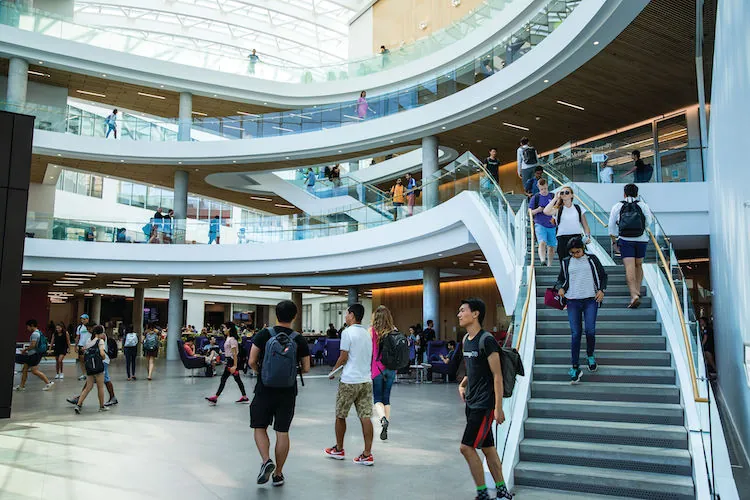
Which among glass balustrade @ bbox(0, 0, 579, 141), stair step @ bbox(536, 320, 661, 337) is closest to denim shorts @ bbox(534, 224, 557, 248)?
stair step @ bbox(536, 320, 661, 337)

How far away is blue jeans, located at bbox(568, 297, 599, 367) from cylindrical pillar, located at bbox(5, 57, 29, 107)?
2253 centimetres

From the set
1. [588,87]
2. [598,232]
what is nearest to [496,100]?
[588,87]

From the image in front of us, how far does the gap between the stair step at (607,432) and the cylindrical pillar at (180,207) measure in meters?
19.9

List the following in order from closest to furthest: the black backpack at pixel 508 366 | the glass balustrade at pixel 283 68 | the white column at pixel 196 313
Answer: the black backpack at pixel 508 366 → the glass balustrade at pixel 283 68 → the white column at pixel 196 313

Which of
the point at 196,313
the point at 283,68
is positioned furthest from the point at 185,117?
the point at 196,313

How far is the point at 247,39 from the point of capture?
38.4 metres

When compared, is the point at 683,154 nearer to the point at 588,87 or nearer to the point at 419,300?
the point at 588,87

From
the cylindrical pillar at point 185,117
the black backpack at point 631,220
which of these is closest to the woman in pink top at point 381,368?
the black backpack at point 631,220

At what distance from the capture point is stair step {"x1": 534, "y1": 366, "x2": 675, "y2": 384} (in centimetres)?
606

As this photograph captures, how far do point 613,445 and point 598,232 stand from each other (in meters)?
6.10

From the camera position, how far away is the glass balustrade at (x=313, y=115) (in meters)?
17.8

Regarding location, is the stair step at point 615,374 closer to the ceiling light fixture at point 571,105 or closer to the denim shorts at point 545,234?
the denim shorts at point 545,234

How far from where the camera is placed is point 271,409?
214 inches

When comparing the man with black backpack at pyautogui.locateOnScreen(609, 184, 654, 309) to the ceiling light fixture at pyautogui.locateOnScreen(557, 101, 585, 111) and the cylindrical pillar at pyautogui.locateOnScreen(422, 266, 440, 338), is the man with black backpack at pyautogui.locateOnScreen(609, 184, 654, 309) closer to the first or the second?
the ceiling light fixture at pyautogui.locateOnScreen(557, 101, 585, 111)
